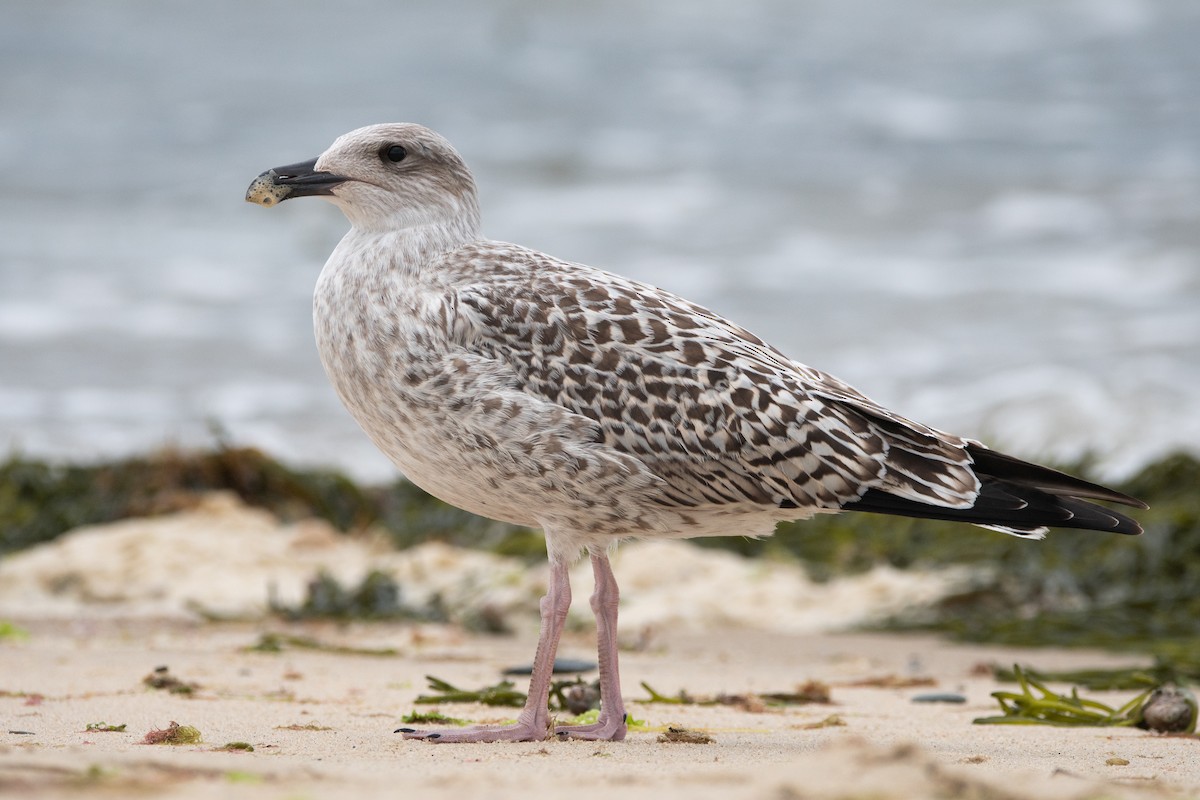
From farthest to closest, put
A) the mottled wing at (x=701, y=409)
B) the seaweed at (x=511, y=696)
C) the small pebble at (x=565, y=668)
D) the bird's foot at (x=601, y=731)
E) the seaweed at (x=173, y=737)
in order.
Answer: the small pebble at (x=565, y=668)
the seaweed at (x=511, y=696)
the mottled wing at (x=701, y=409)
the bird's foot at (x=601, y=731)
the seaweed at (x=173, y=737)

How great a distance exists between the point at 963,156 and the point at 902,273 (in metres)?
6.66

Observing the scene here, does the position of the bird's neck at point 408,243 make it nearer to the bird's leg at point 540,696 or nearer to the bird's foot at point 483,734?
the bird's leg at point 540,696

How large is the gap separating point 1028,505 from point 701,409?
3.33 feet

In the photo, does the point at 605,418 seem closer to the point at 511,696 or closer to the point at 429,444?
the point at 429,444

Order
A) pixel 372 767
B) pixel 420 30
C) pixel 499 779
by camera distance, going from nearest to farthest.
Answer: pixel 499 779, pixel 372 767, pixel 420 30

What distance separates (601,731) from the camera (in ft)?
13.2

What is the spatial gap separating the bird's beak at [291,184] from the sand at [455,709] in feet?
5.61

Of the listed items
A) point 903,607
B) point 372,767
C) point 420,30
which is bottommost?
point 372,767

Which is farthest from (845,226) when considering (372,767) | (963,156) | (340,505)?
(372,767)

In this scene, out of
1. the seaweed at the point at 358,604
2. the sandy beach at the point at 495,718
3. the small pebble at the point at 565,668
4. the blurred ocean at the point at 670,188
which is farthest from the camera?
the blurred ocean at the point at 670,188

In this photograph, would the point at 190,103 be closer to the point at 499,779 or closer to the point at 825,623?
the point at 825,623

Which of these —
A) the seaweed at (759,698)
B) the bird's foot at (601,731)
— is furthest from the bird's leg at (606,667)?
the seaweed at (759,698)

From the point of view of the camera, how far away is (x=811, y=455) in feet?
13.6

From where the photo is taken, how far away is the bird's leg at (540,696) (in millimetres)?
3893
